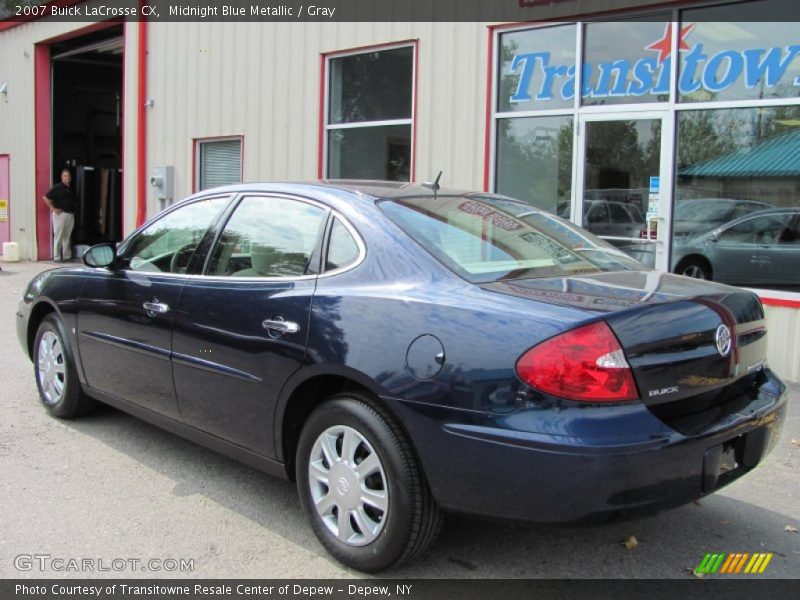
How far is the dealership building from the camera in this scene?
7051mm

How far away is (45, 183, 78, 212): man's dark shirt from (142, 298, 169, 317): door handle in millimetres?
12686

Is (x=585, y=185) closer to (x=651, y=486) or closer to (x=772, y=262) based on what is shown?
(x=772, y=262)

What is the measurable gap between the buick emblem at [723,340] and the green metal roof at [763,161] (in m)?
4.75

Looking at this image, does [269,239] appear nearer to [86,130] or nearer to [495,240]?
[495,240]

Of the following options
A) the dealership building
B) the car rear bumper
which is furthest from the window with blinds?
the car rear bumper

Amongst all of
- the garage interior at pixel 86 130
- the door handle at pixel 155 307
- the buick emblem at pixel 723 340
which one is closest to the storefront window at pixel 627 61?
the buick emblem at pixel 723 340

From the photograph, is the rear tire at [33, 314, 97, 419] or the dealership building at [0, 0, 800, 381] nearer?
the rear tire at [33, 314, 97, 419]

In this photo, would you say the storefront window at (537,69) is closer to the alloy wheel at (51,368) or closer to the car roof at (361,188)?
the car roof at (361,188)

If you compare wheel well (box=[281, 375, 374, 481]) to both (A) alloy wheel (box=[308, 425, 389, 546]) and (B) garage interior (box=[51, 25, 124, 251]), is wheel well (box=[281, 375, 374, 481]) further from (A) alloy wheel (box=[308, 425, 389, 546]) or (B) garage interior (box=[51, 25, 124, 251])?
(B) garage interior (box=[51, 25, 124, 251])

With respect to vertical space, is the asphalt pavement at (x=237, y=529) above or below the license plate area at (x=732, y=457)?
below

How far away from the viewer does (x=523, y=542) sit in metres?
3.43

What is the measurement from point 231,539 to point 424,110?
22.3 feet

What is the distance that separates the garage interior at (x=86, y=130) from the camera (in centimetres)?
1638

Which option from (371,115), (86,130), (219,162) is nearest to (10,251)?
(86,130)
